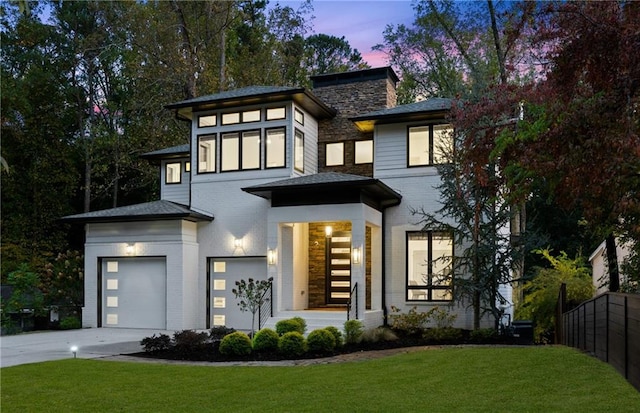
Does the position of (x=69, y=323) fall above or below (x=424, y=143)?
below

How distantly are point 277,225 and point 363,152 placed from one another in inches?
160

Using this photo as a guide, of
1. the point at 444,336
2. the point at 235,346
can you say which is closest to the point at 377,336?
the point at 444,336

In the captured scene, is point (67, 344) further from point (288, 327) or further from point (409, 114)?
point (409, 114)

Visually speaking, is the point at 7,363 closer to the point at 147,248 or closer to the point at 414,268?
the point at 147,248

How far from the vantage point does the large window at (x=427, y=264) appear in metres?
16.6

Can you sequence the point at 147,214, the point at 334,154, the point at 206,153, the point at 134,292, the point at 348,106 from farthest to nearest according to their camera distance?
the point at 348,106
the point at 334,154
the point at 206,153
the point at 134,292
the point at 147,214

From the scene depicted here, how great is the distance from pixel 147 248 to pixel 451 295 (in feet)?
29.3

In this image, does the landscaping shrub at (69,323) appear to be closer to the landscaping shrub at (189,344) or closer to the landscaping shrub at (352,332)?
the landscaping shrub at (189,344)

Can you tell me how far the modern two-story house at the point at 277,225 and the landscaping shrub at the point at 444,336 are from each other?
1.65 meters

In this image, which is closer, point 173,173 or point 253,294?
point 253,294

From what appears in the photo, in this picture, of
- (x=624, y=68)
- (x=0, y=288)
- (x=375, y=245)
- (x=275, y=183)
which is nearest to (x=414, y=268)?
(x=375, y=245)

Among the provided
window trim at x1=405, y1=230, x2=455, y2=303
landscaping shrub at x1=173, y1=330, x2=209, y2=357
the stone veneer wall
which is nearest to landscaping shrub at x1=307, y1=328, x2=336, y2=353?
landscaping shrub at x1=173, y1=330, x2=209, y2=357

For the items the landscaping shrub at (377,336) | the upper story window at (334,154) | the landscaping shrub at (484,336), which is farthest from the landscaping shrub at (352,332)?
the upper story window at (334,154)

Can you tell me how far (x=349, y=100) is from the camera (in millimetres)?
19922
